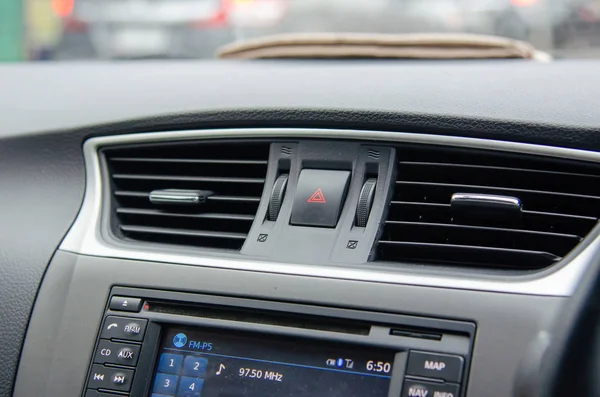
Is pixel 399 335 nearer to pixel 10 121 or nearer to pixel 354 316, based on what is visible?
pixel 354 316

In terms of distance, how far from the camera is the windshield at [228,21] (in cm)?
447

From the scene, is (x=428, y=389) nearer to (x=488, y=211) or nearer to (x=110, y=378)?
(x=488, y=211)

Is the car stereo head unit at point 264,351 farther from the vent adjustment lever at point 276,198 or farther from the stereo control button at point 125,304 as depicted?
the vent adjustment lever at point 276,198

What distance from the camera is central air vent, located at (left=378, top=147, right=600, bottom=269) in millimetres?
1535

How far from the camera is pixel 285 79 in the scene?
1906 millimetres

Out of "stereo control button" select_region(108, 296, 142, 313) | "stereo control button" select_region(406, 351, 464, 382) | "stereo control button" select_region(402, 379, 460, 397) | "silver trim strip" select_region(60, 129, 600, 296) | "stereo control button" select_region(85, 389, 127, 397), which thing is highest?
"silver trim strip" select_region(60, 129, 600, 296)

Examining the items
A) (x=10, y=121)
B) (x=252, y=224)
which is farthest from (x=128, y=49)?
(x=252, y=224)

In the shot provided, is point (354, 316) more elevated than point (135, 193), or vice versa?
point (135, 193)

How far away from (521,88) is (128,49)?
3.68 m

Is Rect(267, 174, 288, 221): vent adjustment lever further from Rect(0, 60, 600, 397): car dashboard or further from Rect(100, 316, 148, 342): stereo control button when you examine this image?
Rect(100, 316, 148, 342): stereo control button

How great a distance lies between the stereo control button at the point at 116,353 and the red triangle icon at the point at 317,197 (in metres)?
0.44

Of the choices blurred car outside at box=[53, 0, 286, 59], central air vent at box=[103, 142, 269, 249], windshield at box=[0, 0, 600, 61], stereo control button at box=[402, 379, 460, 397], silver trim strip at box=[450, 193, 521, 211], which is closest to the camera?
stereo control button at box=[402, 379, 460, 397]

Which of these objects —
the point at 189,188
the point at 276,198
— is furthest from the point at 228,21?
the point at 276,198

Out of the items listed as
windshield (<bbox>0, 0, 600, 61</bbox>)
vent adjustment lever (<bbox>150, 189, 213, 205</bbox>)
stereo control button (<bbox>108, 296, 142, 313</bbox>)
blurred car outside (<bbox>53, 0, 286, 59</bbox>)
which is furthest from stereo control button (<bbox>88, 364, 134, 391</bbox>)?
blurred car outside (<bbox>53, 0, 286, 59</bbox>)
